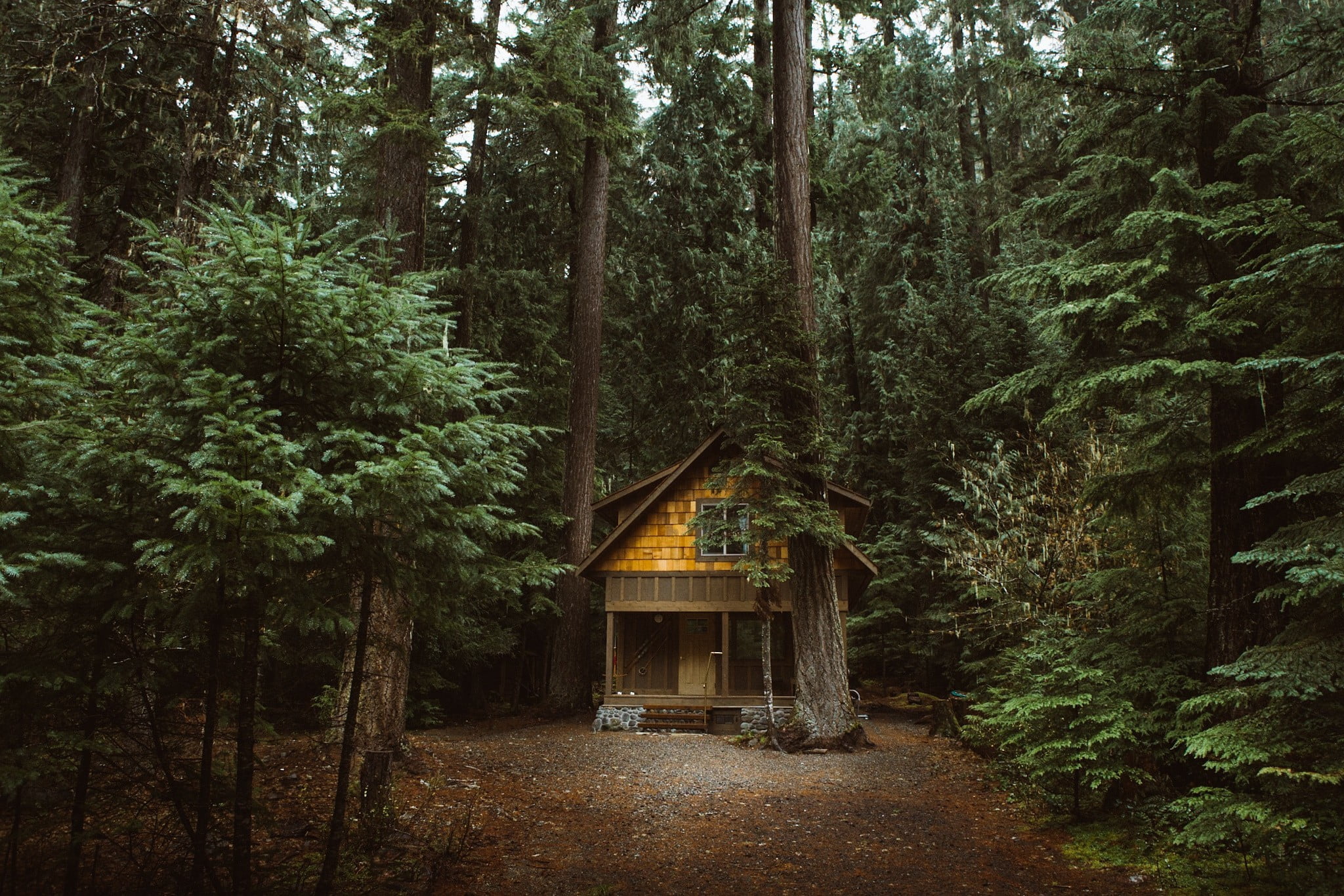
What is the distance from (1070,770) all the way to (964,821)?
54.0 inches

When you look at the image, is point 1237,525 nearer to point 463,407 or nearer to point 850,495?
point 463,407

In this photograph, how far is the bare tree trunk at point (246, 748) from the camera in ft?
14.2

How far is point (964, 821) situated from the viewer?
7.77m

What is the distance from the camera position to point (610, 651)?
16734 millimetres

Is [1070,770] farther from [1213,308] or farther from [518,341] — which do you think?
[518,341]

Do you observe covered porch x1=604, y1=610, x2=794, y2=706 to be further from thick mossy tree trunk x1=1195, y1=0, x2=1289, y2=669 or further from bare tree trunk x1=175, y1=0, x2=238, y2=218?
bare tree trunk x1=175, y1=0, x2=238, y2=218

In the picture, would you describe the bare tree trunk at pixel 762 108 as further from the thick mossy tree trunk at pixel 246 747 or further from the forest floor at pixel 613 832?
the thick mossy tree trunk at pixel 246 747

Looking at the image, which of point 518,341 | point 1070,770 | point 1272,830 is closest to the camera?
point 1272,830

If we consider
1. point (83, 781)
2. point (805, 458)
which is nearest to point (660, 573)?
point (805, 458)

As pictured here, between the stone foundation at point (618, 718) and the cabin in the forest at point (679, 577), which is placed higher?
the cabin in the forest at point (679, 577)

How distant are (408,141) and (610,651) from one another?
11527 millimetres

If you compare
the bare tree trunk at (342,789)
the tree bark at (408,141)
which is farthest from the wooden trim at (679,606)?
the bare tree trunk at (342,789)

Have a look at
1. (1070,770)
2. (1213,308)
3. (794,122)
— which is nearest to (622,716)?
(1070,770)

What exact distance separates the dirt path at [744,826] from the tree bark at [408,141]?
6467mm
